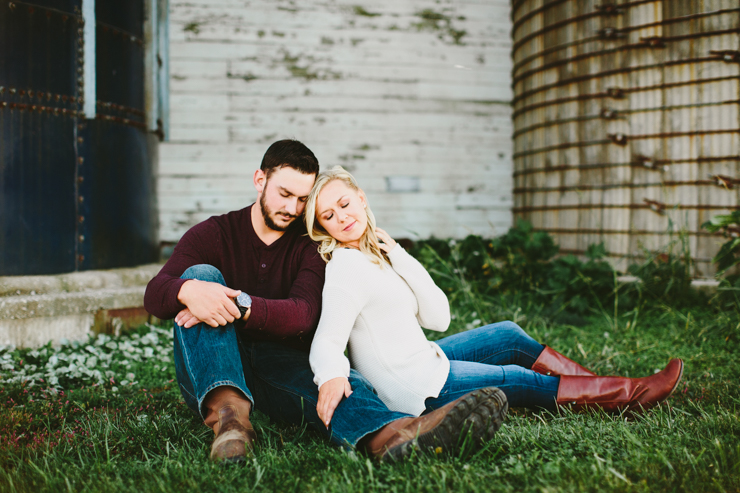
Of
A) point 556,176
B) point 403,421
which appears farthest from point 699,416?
point 556,176

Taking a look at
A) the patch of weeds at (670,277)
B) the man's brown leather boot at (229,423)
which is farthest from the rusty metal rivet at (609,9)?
the man's brown leather boot at (229,423)

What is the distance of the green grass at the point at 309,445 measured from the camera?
155 centimetres

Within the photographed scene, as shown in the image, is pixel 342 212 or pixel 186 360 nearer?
pixel 186 360

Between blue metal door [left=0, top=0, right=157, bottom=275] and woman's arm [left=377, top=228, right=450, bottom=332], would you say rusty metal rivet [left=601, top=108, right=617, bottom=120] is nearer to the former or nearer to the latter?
woman's arm [left=377, top=228, right=450, bottom=332]

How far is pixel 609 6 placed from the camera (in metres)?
5.09

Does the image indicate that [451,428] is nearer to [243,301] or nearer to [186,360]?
[243,301]

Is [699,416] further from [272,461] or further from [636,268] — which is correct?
[636,268]

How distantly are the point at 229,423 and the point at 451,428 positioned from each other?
0.76 meters

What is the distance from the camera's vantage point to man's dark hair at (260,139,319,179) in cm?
231

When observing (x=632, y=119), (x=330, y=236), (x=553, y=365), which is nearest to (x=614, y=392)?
(x=553, y=365)

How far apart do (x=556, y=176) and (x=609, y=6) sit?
1756mm

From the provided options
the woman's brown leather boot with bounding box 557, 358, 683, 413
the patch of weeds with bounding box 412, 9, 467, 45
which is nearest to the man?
the woman's brown leather boot with bounding box 557, 358, 683, 413

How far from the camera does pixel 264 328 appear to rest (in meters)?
1.96

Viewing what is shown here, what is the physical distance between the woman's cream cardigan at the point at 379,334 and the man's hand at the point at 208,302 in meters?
0.34
